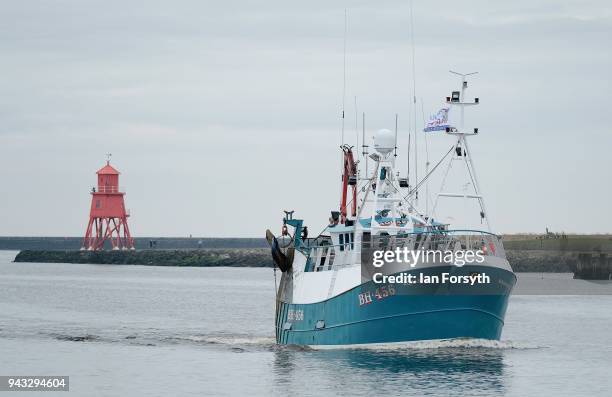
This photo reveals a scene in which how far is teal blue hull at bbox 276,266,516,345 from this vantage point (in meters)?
41.3

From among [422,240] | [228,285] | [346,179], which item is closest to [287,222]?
[346,179]

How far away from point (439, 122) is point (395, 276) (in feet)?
A: 20.6

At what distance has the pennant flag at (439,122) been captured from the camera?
43.9 meters

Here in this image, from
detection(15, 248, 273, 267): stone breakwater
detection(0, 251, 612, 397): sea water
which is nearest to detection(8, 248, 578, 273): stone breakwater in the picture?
detection(15, 248, 273, 267): stone breakwater

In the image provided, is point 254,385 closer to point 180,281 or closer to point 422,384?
point 422,384

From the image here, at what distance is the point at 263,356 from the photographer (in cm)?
4638

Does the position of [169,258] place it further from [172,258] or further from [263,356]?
[263,356]

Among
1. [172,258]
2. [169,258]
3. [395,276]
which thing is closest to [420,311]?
[395,276]

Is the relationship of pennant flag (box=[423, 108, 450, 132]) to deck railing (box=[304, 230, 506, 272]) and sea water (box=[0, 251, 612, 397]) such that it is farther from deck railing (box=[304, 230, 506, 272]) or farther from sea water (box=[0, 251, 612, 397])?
sea water (box=[0, 251, 612, 397])

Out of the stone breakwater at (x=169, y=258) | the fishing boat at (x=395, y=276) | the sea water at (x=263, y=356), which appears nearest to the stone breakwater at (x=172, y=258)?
the stone breakwater at (x=169, y=258)

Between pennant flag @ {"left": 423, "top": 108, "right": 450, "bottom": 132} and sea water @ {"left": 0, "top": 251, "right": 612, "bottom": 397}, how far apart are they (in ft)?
24.9

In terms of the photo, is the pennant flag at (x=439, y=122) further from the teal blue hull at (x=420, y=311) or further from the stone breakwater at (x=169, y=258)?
the stone breakwater at (x=169, y=258)

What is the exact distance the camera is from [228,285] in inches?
4737

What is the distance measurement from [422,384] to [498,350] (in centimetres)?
813
